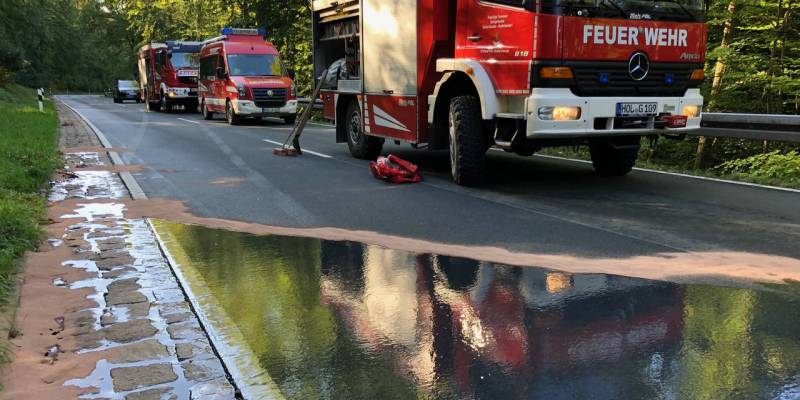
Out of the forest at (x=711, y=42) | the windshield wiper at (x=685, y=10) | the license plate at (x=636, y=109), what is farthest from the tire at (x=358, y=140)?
the windshield wiper at (x=685, y=10)

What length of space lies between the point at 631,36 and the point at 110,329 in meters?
6.37

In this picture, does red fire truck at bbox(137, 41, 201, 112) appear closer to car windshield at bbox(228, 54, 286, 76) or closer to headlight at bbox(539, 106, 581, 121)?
car windshield at bbox(228, 54, 286, 76)

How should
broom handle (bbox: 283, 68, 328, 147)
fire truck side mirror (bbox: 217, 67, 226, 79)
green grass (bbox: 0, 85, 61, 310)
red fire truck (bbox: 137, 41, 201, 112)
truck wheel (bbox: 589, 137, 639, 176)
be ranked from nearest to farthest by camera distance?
1. green grass (bbox: 0, 85, 61, 310)
2. truck wheel (bbox: 589, 137, 639, 176)
3. broom handle (bbox: 283, 68, 328, 147)
4. fire truck side mirror (bbox: 217, 67, 226, 79)
5. red fire truck (bbox: 137, 41, 201, 112)

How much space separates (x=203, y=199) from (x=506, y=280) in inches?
187

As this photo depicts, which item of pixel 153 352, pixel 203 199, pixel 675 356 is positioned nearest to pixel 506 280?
pixel 675 356

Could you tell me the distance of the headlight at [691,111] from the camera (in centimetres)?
826

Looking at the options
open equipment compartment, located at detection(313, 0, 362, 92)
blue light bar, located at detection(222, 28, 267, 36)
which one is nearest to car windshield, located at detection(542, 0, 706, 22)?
open equipment compartment, located at detection(313, 0, 362, 92)

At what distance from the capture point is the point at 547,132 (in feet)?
24.7

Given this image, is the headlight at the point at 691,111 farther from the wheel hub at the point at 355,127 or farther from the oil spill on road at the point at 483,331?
the wheel hub at the point at 355,127

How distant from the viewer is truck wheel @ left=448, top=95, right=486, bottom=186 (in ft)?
27.9

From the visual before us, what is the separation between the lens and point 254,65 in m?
23.3

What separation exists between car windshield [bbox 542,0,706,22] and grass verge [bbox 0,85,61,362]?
18.6 ft

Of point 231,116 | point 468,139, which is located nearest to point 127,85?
point 231,116

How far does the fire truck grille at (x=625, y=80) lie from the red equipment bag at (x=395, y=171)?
2.73 m
